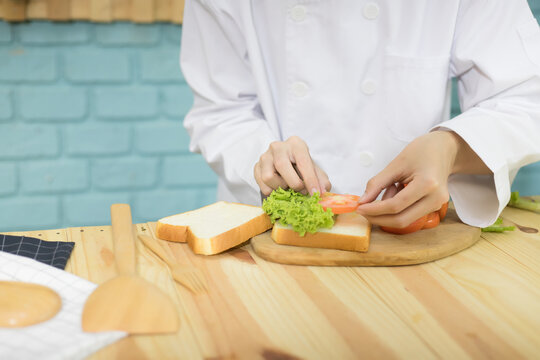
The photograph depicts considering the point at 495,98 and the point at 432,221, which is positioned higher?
the point at 495,98

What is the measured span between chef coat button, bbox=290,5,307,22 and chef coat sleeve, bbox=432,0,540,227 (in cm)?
32

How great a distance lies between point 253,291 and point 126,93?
126cm

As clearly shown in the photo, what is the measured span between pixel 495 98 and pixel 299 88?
394 mm

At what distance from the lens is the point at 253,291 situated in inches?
30.4

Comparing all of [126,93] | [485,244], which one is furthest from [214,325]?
[126,93]

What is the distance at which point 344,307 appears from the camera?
2.39 ft

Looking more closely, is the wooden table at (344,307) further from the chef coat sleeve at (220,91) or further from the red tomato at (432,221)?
the chef coat sleeve at (220,91)

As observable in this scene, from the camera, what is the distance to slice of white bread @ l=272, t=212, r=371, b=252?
2.84 ft

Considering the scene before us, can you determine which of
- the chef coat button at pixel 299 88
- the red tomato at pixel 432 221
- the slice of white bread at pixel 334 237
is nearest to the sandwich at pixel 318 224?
the slice of white bread at pixel 334 237

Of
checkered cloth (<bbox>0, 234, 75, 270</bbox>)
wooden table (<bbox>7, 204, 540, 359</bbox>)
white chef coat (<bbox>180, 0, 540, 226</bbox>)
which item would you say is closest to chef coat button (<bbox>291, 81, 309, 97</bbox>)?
white chef coat (<bbox>180, 0, 540, 226</bbox>)

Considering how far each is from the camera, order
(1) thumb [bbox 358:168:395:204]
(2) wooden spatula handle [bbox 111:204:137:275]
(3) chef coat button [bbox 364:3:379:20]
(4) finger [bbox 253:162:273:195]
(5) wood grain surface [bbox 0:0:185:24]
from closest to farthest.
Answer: (2) wooden spatula handle [bbox 111:204:137:275] < (1) thumb [bbox 358:168:395:204] < (4) finger [bbox 253:162:273:195] < (3) chef coat button [bbox 364:3:379:20] < (5) wood grain surface [bbox 0:0:185:24]

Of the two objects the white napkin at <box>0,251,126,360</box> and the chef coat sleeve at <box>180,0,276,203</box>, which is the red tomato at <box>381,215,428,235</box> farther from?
the white napkin at <box>0,251,126,360</box>

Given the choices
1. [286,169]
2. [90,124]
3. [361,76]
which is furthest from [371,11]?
[90,124]

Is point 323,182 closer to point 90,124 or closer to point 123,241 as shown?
point 123,241
